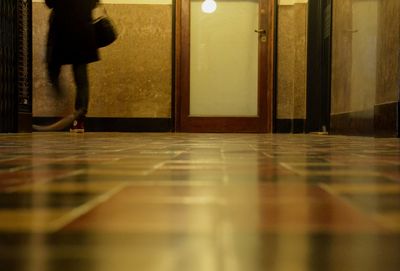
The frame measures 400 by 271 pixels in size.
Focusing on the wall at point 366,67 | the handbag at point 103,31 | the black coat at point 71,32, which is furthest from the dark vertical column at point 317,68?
the black coat at point 71,32

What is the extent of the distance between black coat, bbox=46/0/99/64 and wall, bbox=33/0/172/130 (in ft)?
8.54

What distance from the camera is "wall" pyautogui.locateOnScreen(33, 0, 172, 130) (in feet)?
21.2

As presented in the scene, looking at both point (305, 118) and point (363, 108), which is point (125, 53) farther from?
point (363, 108)

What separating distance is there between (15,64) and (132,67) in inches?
73.0

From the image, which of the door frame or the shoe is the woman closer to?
the shoe

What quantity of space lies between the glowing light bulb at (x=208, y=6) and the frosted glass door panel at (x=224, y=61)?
1.9 inches

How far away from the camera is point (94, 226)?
548mm

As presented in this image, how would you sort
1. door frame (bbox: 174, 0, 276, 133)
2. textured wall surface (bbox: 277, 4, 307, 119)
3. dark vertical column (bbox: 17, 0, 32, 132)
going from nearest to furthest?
→ dark vertical column (bbox: 17, 0, 32, 132), textured wall surface (bbox: 277, 4, 307, 119), door frame (bbox: 174, 0, 276, 133)

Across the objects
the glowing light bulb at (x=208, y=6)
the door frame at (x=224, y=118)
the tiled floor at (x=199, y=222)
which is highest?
the glowing light bulb at (x=208, y=6)

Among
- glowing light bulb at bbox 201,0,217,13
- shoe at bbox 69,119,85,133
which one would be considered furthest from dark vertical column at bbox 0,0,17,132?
glowing light bulb at bbox 201,0,217,13

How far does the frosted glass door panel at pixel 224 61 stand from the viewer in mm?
6602

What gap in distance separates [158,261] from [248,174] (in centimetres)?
70

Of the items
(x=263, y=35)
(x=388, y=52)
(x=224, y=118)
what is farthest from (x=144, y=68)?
(x=388, y=52)

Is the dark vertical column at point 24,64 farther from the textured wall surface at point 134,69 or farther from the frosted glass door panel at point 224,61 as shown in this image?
the frosted glass door panel at point 224,61
